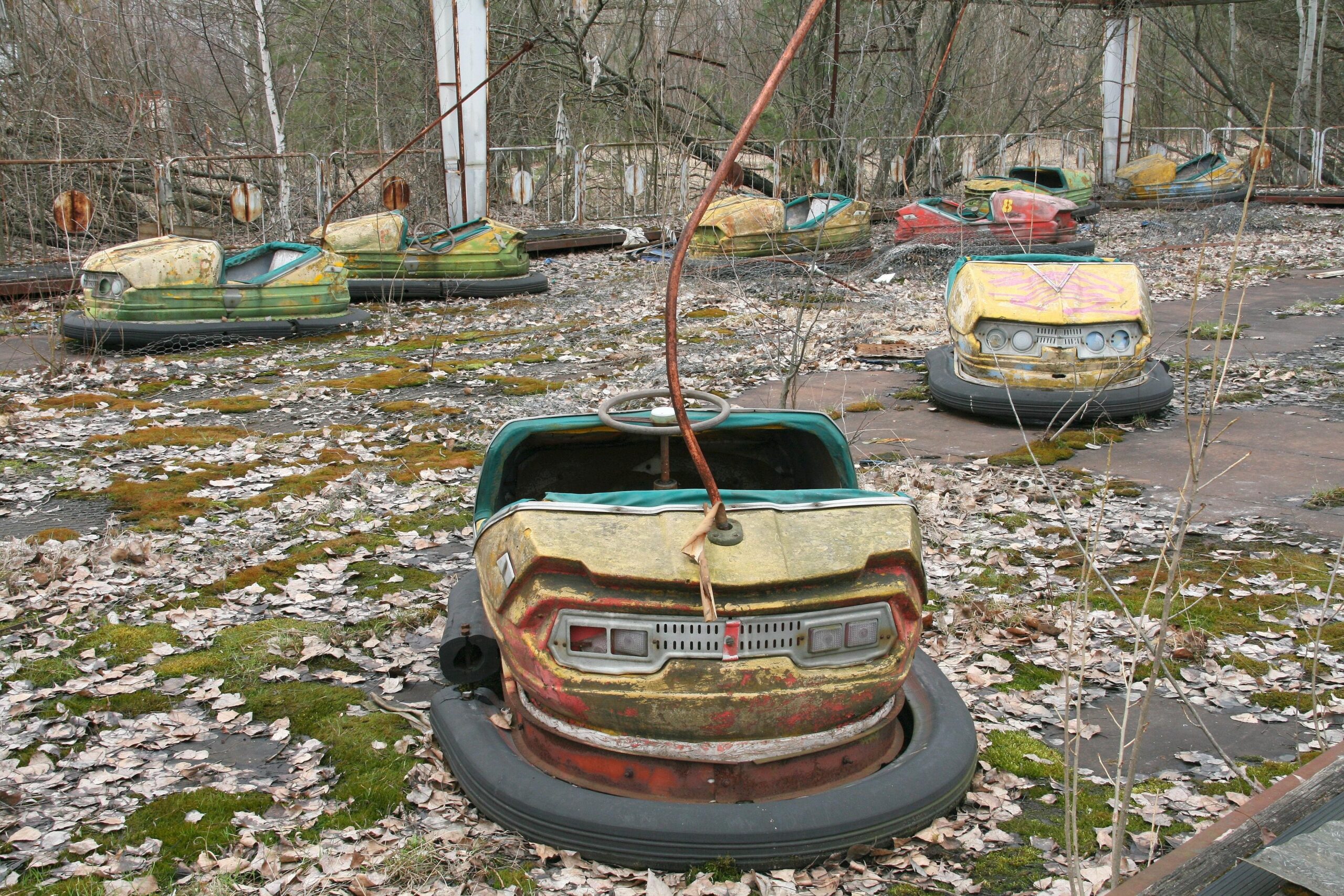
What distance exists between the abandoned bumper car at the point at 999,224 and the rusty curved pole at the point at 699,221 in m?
10.6

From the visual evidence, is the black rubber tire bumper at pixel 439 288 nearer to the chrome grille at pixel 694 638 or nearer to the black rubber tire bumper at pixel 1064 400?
the black rubber tire bumper at pixel 1064 400

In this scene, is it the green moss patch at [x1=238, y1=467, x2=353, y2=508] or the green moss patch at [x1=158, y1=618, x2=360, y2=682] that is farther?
the green moss patch at [x1=238, y1=467, x2=353, y2=508]

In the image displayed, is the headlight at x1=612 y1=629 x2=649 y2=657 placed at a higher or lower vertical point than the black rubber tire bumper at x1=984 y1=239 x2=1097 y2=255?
lower

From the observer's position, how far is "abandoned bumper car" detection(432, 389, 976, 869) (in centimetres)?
228

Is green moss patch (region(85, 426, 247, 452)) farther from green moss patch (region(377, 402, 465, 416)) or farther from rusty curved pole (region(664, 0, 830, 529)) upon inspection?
rusty curved pole (region(664, 0, 830, 529))

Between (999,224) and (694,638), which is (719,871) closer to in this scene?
(694,638)

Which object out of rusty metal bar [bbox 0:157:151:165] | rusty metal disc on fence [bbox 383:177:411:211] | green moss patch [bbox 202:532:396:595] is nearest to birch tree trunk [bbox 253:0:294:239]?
rusty metal disc on fence [bbox 383:177:411:211]

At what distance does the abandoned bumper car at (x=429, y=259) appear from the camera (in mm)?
11375

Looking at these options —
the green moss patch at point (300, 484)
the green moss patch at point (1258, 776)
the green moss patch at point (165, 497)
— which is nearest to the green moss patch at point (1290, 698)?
the green moss patch at point (1258, 776)

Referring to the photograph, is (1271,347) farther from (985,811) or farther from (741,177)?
(741,177)

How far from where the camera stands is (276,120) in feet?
50.4

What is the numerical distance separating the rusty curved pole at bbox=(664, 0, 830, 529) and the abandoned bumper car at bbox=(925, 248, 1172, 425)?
4205mm

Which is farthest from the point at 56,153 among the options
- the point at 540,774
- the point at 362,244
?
the point at 540,774

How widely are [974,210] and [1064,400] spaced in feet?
23.6
